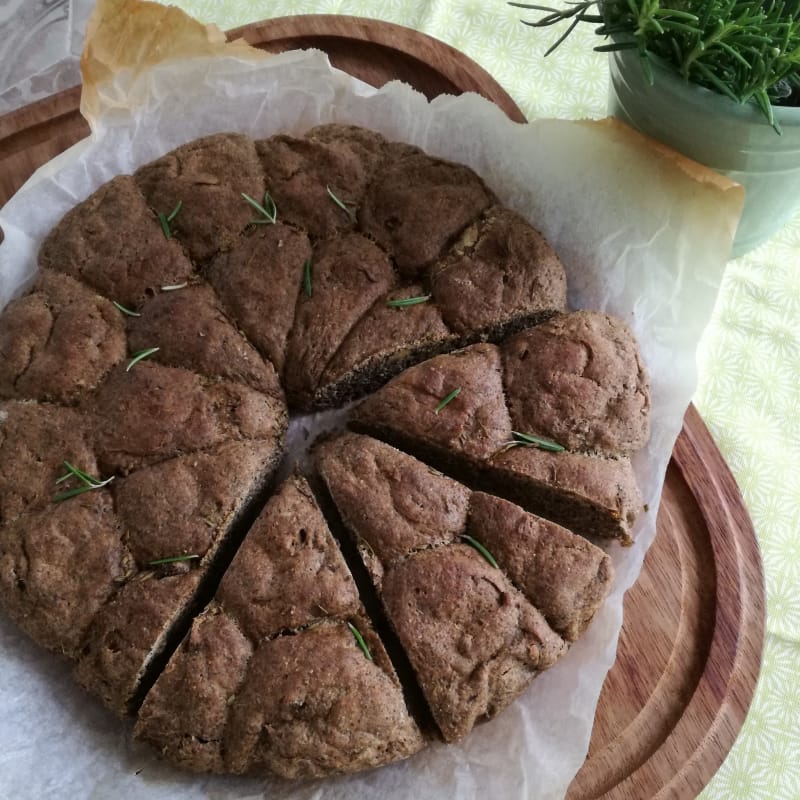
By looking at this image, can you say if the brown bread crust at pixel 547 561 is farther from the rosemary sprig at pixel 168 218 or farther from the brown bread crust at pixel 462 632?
the rosemary sprig at pixel 168 218

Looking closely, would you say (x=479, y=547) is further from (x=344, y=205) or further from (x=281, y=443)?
(x=344, y=205)

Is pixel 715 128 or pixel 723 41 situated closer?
pixel 723 41

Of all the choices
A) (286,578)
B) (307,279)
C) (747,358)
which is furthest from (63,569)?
(747,358)

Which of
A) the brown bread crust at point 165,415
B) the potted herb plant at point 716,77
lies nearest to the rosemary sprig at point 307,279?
the brown bread crust at point 165,415

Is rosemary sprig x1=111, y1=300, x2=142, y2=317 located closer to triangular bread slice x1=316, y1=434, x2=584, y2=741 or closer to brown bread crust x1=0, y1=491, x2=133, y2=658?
brown bread crust x1=0, y1=491, x2=133, y2=658

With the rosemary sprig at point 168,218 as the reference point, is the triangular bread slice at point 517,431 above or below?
below

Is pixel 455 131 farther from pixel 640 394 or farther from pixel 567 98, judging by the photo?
pixel 640 394

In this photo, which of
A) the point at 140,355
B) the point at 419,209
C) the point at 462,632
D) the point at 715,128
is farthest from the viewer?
the point at 419,209

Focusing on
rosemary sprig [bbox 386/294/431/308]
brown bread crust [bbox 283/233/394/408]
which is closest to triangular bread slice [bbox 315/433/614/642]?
brown bread crust [bbox 283/233/394/408]
